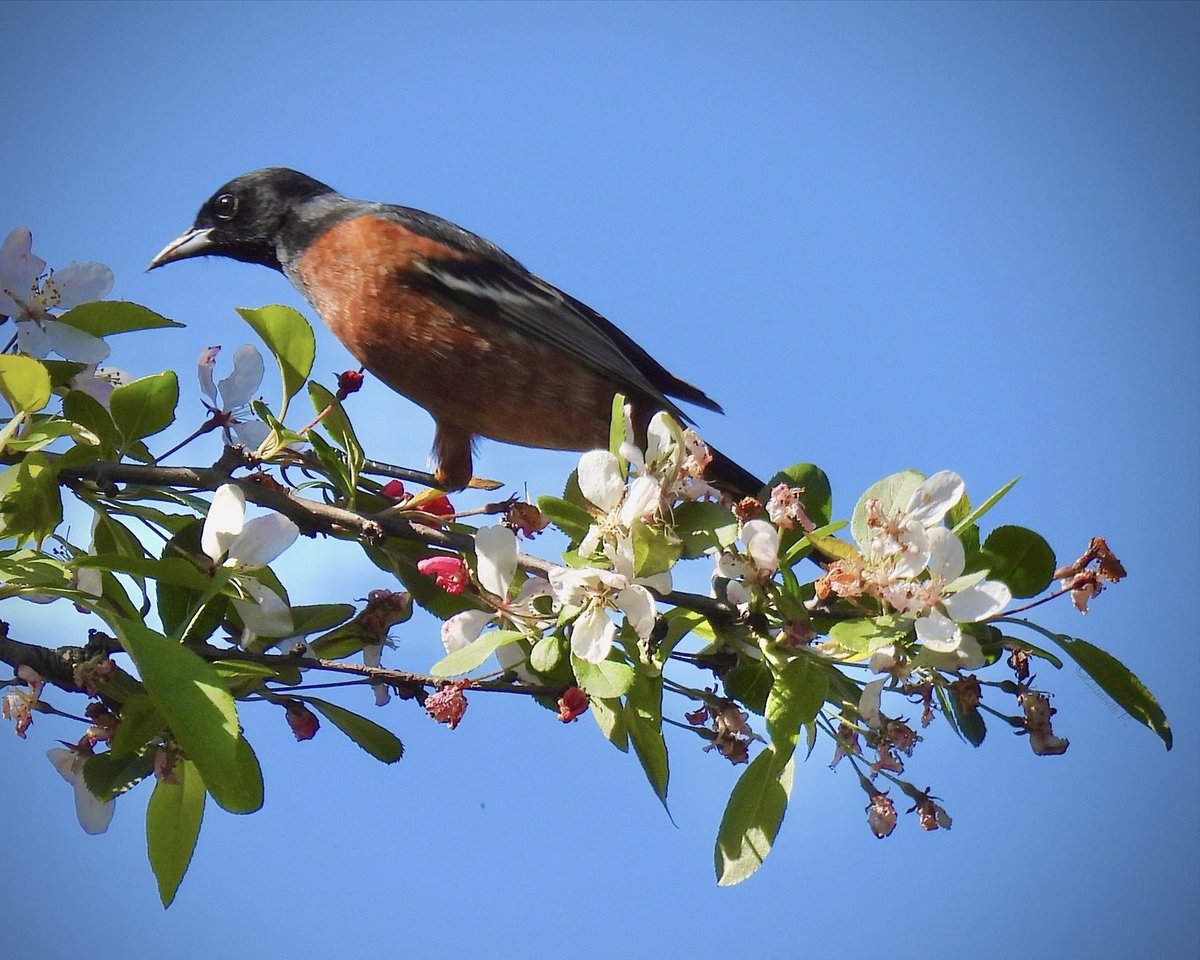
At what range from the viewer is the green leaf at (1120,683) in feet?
6.03

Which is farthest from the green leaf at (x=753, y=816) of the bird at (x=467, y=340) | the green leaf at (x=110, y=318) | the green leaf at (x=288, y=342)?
the bird at (x=467, y=340)

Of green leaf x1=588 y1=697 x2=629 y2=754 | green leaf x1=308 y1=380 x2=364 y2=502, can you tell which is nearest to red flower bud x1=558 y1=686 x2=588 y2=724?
green leaf x1=588 y1=697 x2=629 y2=754

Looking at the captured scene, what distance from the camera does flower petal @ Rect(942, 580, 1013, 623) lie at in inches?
68.3

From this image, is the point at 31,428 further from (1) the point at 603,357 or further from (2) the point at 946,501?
(1) the point at 603,357

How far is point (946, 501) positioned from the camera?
6.16ft

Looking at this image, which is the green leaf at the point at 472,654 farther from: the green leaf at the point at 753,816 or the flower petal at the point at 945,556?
the flower petal at the point at 945,556

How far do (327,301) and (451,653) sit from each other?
267cm

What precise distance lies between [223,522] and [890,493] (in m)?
1.14

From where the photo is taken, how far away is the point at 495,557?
189 centimetres

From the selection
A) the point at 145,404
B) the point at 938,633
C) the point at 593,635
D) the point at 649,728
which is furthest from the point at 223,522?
the point at 938,633

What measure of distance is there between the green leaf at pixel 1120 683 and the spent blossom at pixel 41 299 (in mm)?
1927

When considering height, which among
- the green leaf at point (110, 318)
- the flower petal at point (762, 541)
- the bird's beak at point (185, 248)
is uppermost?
the bird's beak at point (185, 248)

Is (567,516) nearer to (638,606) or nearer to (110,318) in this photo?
(638,606)

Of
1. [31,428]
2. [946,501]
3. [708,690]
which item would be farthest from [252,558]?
[946,501]
